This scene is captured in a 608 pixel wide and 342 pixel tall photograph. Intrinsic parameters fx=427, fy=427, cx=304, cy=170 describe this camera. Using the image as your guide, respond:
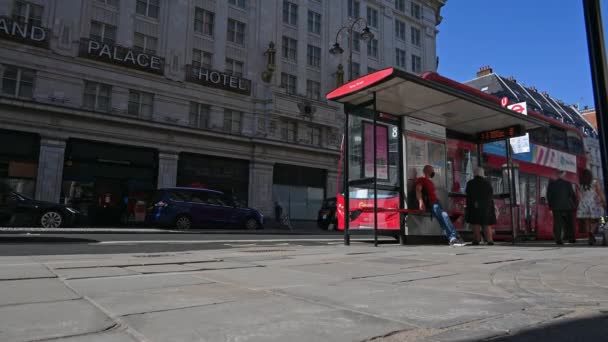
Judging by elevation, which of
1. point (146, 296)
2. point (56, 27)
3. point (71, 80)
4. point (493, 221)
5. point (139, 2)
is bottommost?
point (146, 296)

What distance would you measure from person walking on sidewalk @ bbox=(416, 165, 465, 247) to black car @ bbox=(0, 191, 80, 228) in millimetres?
12625

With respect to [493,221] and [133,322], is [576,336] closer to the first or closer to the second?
[133,322]

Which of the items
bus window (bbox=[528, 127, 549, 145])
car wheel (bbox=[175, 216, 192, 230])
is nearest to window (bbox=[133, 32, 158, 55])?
car wheel (bbox=[175, 216, 192, 230])

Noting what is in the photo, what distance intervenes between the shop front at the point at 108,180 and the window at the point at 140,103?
6.64 feet

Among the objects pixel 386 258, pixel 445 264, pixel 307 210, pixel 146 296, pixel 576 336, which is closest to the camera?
pixel 576 336

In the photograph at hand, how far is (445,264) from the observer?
5402 mm

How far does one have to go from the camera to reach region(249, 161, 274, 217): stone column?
28016mm

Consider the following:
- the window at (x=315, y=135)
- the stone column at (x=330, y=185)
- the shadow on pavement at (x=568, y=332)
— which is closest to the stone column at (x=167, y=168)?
the window at (x=315, y=135)

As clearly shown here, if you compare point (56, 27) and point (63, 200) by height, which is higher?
point (56, 27)

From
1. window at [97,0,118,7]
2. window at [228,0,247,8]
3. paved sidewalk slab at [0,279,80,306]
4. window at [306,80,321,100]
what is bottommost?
paved sidewalk slab at [0,279,80,306]

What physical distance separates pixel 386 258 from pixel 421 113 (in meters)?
5.21

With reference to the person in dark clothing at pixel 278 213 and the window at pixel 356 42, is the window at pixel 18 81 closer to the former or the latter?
the person in dark clothing at pixel 278 213

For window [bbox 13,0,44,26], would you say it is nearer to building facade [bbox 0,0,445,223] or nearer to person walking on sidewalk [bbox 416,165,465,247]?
building facade [bbox 0,0,445,223]

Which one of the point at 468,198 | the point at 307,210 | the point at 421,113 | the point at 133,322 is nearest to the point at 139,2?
the point at 307,210
